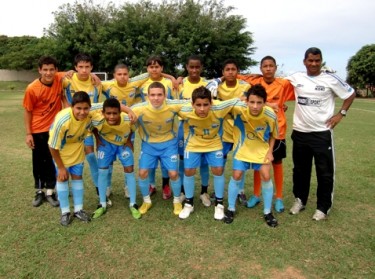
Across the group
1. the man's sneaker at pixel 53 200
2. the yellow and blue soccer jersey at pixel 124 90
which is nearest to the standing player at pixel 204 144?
the yellow and blue soccer jersey at pixel 124 90

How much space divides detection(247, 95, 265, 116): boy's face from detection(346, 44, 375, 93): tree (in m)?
43.6

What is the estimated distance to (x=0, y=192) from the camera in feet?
16.4

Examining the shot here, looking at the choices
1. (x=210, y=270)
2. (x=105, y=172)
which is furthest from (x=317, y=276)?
(x=105, y=172)

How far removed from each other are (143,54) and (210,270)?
29331 millimetres

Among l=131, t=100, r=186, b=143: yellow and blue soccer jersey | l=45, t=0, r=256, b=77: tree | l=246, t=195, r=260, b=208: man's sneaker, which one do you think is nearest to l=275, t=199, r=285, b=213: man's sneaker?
l=246, t=195, r=260, b=208: man's sneaker

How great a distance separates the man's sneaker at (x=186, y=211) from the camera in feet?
13.8

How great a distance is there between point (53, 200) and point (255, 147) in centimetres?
277

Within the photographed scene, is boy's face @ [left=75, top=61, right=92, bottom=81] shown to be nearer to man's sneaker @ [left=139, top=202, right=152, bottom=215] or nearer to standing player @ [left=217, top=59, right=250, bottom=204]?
standing player @ [left=217, top=59, right=250, bottom=204]

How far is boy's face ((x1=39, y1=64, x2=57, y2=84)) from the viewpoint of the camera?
14.4ft

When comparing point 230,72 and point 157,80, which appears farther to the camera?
point 157,80

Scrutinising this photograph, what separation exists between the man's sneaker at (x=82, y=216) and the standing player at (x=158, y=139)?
2.13 feet

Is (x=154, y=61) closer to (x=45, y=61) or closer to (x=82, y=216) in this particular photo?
(x=45, y=61)

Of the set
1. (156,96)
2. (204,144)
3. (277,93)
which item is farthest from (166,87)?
(277,93)

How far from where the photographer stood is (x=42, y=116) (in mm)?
4590
